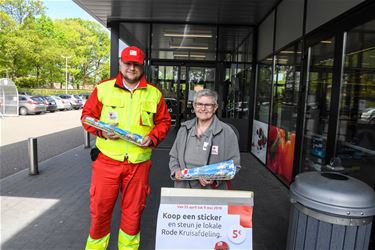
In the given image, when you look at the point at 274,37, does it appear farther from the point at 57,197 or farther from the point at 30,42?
the point at 30,42

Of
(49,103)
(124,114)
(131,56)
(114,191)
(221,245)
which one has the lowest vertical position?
(49,103)

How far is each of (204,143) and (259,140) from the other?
572 centimetres

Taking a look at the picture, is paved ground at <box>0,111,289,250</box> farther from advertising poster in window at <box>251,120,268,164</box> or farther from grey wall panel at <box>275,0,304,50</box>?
grey wall panel at <box>275,0,304,50</box>

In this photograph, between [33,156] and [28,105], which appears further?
[28,105]

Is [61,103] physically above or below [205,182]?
below

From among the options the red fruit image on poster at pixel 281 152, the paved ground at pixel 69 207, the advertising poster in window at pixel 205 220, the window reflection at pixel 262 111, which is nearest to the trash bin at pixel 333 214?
the advertising poster in window at pixel 205 220

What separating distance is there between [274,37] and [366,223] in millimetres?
5577

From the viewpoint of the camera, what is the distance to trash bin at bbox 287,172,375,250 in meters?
2.03

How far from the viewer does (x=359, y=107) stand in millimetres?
3502

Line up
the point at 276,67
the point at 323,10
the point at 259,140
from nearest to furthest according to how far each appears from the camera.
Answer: the point at 323,10 → the point at 276,67 → the point at 259,140

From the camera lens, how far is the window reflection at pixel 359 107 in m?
3.30

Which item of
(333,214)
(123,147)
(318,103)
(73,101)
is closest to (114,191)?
(123,147)

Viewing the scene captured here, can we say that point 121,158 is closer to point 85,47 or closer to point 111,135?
point 111,135

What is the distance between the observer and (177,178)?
2490mm
